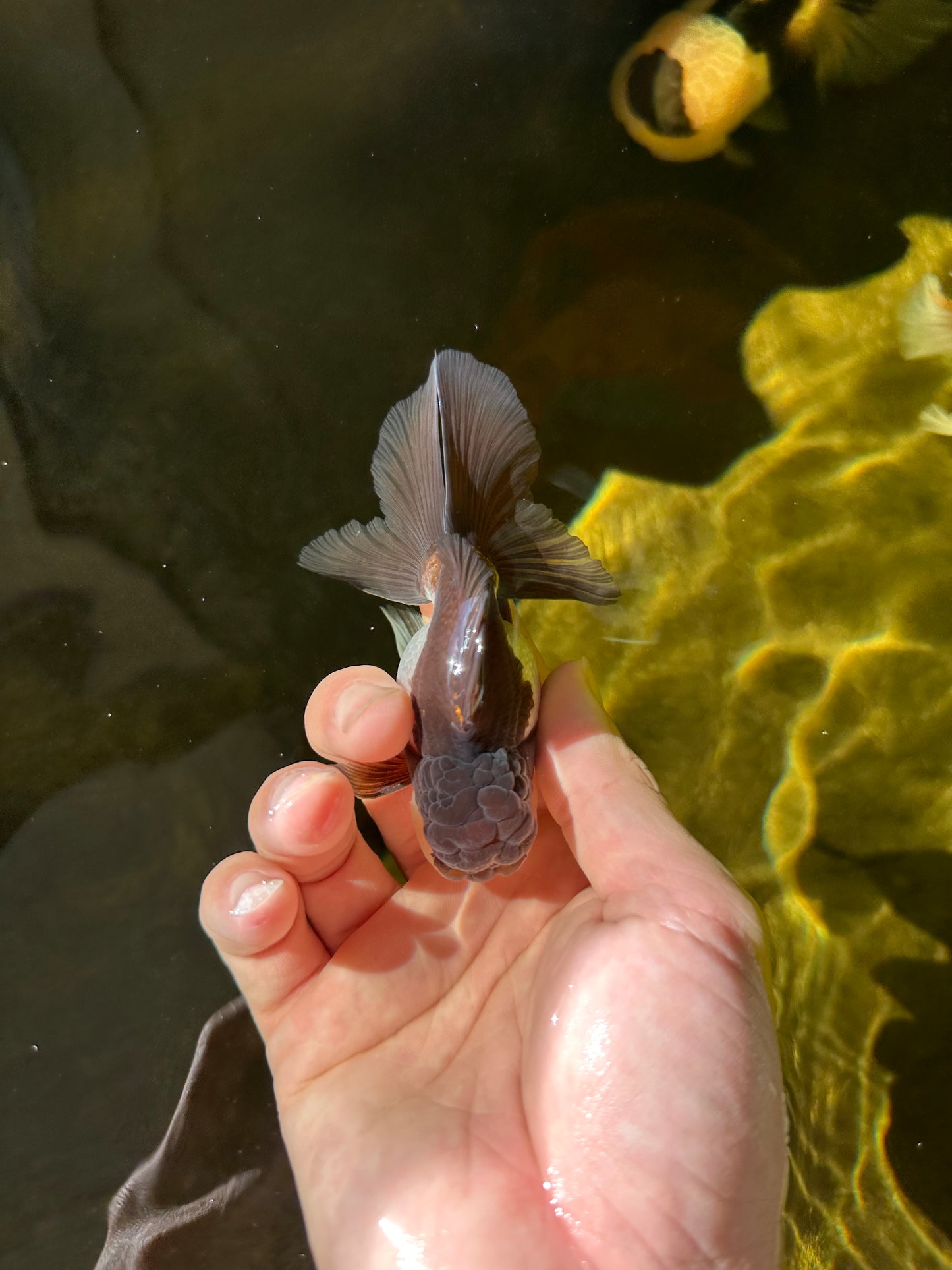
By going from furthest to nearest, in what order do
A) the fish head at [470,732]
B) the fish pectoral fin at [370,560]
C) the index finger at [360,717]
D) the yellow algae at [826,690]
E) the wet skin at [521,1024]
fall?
1. the yellow algae at [826,690]
2. the fish pectoral fin at [370,560]
3. the index finger at [360,717]
4. the fish head at [470,732]
5. the wet skin at [521,1024]

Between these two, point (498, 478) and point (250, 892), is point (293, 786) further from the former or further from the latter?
point (498, 478)

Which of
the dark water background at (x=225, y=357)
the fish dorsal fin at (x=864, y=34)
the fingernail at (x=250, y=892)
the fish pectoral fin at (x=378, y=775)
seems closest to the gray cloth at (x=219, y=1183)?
the dark water background at (x=225, y=357)

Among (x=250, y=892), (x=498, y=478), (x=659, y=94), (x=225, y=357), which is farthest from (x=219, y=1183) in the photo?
(x=659, y=94)

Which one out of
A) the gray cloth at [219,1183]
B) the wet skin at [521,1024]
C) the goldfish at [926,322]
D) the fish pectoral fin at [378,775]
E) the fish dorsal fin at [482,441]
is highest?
the fish dorsal fin at [482,441]

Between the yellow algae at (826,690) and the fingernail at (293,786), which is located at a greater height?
the fingernail at (293,786)

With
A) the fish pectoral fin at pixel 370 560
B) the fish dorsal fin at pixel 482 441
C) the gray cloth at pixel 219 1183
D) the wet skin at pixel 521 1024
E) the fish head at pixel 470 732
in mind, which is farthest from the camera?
the gray cloth at pixel 219 1183

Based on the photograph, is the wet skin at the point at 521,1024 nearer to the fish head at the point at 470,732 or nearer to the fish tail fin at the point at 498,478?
the fish head at the point at 470,732
